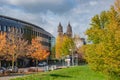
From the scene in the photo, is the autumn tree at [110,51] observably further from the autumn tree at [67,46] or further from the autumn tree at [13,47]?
the autumn tree at [67,46]

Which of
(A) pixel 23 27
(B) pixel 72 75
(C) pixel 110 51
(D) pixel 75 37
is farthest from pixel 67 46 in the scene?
(C) pixel 110 51

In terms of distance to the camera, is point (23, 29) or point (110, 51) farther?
point (23, 29)

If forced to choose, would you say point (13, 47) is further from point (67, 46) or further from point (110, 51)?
point (110, 51)

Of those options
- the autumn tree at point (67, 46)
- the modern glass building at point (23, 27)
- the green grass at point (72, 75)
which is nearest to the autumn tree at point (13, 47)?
the modern glass building at point (23, 27)

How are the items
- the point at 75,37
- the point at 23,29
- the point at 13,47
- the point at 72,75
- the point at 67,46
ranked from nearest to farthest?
the point at 72,75 → the point at 13,47 → the point at 23,29 → the point at 67,46 → the point at 75,37

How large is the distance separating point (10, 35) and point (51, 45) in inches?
2875

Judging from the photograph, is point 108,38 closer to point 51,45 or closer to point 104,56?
point 104,56

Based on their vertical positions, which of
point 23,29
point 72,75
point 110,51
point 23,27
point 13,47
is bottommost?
point 72,75

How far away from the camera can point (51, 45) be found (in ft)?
500

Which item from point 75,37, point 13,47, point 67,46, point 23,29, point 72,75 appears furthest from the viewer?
point 75,37

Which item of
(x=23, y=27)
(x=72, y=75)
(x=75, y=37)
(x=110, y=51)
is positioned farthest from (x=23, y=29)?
(x=110, y=51)

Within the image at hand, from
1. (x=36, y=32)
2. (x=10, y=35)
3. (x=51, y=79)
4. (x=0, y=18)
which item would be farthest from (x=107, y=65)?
(x=36, y=32)

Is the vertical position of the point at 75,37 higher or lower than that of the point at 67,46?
higher

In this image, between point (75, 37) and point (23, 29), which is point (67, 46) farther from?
point (75, 37)
